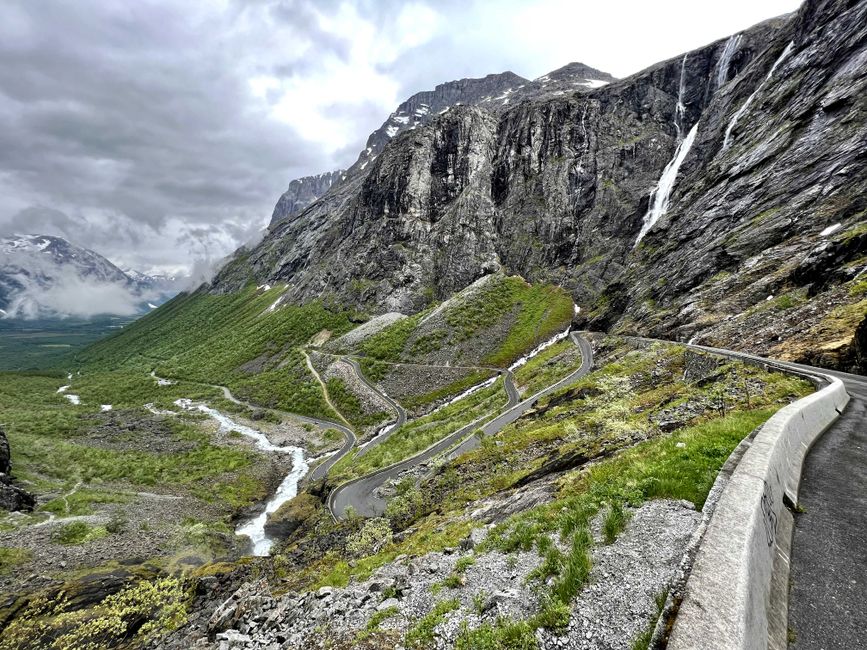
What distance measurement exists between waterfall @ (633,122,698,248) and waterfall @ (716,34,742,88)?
16.9 meters

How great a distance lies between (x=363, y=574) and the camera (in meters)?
15.4

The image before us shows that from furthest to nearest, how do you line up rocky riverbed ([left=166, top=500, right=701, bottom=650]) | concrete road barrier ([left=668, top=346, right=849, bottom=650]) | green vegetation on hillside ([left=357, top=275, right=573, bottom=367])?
green vegetation on hillside ([left=357, top=275, right=573, bottom=367])
rocky riverbed ([left=166, top=500, right=701, bottom=650])
concrete road barrier ([left=668, top=346, right=849, bottom=650])

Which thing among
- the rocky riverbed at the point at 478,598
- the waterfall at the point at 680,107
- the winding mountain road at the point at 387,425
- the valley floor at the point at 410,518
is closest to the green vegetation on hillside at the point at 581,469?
the valley floor at the point at 410,518

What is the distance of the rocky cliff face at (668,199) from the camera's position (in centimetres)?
4478

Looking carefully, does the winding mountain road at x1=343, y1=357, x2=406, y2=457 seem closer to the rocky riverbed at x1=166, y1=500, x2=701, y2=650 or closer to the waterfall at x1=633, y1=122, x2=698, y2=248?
the rocky riverbed at x1=166, y1=500, x2=701, y2=650

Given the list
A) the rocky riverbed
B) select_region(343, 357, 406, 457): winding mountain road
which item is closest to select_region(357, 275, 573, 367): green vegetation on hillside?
select_region(343, 357, 406, 457): winding mountain road

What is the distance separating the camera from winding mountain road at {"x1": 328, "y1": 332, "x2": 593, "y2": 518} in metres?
36.3

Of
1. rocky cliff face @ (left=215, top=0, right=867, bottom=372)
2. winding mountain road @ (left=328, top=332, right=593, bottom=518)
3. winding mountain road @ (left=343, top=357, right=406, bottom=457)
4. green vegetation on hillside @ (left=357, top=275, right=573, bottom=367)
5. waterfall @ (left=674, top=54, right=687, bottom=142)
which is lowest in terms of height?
winding mountain road @ (left=343, top=357, right=406, bottom=457)

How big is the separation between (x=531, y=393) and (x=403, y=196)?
119 meters

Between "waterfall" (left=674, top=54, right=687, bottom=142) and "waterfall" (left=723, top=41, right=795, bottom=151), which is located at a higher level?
"waterfall" (left=674, top=54, right=687, bottom=142)

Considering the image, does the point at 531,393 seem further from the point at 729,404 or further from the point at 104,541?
the point at 104,541

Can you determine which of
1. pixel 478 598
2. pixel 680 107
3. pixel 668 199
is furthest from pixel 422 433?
pixel 680 107

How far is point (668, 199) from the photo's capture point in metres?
106

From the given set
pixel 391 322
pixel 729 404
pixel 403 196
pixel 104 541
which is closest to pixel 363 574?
pixel 729 404
